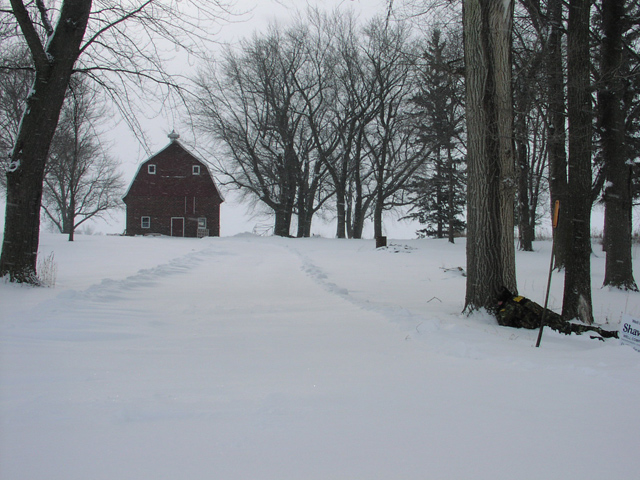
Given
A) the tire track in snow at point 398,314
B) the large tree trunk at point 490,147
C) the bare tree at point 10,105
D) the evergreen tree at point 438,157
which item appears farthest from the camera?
the evergreen tree at point 438,157

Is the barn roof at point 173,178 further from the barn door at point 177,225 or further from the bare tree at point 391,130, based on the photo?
the bare tree at point 391,130

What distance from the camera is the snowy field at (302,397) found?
82.5 inches

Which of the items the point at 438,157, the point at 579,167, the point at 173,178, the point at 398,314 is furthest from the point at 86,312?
the point at 173,178

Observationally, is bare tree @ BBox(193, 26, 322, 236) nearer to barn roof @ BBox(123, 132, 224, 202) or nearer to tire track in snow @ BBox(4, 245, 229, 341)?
barn roof @ BBox(123, 132, 224, 202)

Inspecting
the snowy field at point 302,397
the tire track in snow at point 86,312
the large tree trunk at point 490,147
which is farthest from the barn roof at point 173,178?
the large tree trunk at point 490,147

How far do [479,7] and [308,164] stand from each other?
3132 centimetres

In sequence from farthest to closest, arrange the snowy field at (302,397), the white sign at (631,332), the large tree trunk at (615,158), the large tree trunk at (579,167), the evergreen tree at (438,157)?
the evergreen tree at (438,157) → the large tree trunk at (615,158) → the large tree trunk at (579,167) → the white sign at (631,332) → the snowy field at (302,397)

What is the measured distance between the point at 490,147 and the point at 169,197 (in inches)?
1332

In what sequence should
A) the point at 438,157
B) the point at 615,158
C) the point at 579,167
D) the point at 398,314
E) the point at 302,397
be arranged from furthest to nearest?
the point at 438,157 < the point at 615,158 < the point at 579,167 < the point at 398,314 < the point at 302,397

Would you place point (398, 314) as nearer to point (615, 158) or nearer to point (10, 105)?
point (615, 158)

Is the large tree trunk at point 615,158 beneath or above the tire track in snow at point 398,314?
above

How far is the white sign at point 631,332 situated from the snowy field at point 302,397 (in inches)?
5.3

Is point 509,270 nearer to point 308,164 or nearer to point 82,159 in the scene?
point 82,159

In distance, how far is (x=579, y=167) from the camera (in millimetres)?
6824
